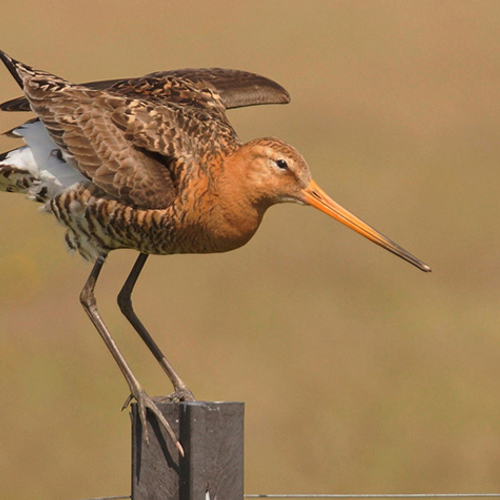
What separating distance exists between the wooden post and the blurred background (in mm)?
10745

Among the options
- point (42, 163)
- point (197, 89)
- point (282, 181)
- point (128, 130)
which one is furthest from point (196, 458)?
point (197, 89)

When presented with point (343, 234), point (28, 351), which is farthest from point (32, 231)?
point (343, 234)

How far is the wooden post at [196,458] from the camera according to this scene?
7574mm

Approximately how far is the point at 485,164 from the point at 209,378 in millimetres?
11619

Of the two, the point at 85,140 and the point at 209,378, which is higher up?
the point at 85,140

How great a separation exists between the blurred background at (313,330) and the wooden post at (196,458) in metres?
10.7

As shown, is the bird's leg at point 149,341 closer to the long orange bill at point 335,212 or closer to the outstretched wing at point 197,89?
the outstretched wing at point 197,89

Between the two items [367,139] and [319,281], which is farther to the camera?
[367,139]

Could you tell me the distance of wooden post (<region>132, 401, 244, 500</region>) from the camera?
7574 millimetres

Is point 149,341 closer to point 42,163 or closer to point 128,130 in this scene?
point 42,163

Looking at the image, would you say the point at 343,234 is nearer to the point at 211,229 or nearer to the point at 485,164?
the point at 485,164

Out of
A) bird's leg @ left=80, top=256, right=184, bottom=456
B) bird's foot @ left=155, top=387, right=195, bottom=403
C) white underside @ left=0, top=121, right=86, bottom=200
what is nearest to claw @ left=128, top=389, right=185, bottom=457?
bird's leg @ left=80, top=256, right=184, bottom=456

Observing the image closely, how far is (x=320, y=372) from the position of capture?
70.0 ft

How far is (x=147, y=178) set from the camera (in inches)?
379
